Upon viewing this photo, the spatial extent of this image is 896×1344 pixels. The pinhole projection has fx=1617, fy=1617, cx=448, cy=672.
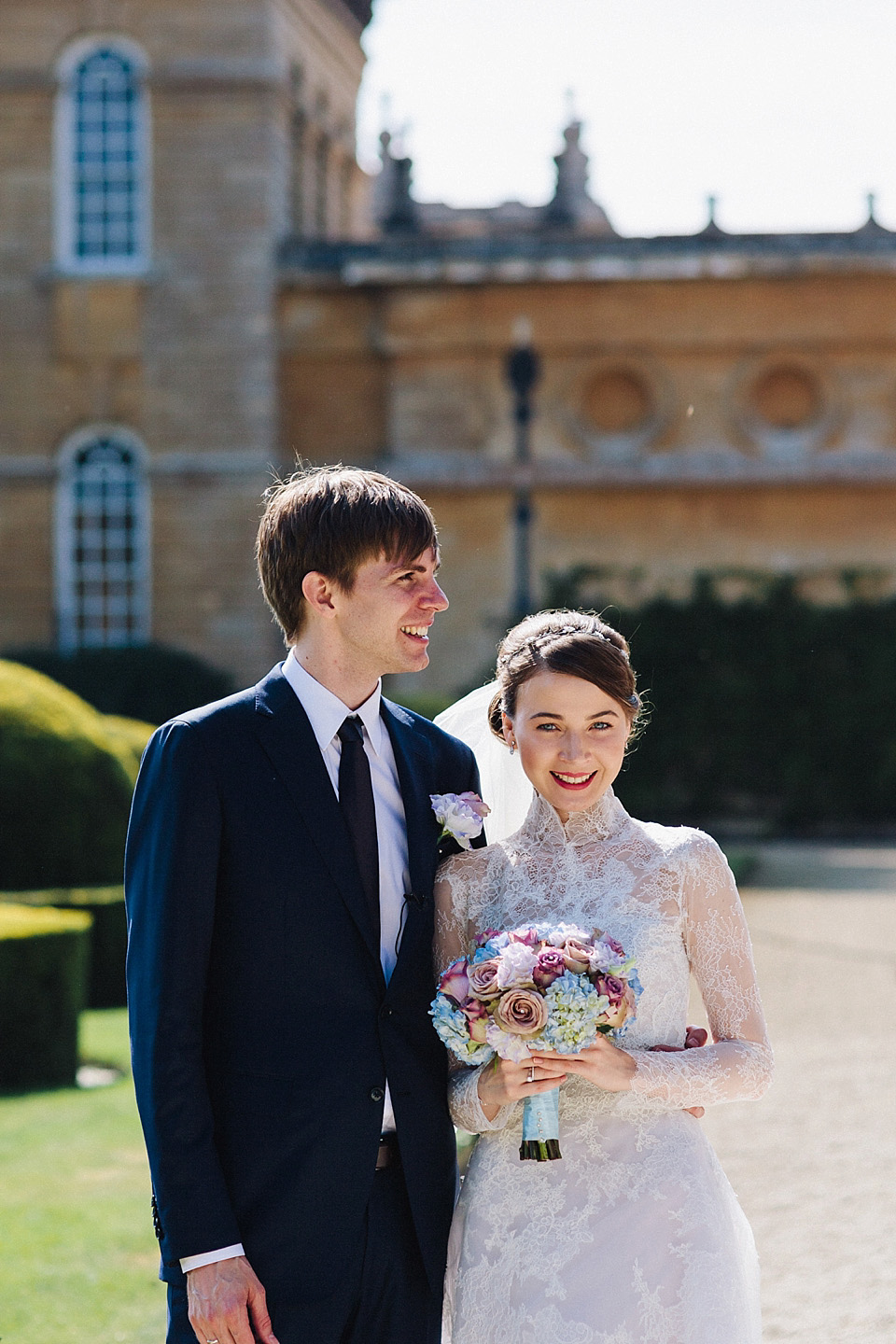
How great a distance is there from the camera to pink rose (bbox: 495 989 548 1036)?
2.72 meters

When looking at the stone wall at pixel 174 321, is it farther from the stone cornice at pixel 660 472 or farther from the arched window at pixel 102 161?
the stone cornice at pixel 660 472

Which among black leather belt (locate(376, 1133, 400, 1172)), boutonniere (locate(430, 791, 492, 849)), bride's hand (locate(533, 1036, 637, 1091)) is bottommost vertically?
black leather belt (locate(376, 1133, 400, 1172))

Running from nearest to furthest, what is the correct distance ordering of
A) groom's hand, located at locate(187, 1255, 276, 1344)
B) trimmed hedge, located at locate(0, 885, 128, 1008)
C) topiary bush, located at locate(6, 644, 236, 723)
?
1. groom's hand, located at locate(187, 1255, 276, 1344)
2. trimmed hedge, located at locate(0, 885, 128, 1008)
3. topiary bush, located at locate(6, 644, 236, 723)

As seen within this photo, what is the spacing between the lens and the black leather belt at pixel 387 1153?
2867 millimetres

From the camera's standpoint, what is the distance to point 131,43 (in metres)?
22.2

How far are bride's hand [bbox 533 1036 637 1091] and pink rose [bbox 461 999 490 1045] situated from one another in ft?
0.35

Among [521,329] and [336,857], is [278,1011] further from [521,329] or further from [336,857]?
[521,329]

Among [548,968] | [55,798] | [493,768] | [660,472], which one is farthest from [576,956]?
[660,472]

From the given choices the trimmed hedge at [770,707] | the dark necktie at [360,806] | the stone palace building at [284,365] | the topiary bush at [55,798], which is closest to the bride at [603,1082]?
the dark necktie at [360,806]

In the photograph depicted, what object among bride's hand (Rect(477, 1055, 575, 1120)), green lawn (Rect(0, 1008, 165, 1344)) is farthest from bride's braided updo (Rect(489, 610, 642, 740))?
green lawn (Rect(0, 1008, 165, 1344))

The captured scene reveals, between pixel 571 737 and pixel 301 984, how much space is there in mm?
724

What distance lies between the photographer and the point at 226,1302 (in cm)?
260

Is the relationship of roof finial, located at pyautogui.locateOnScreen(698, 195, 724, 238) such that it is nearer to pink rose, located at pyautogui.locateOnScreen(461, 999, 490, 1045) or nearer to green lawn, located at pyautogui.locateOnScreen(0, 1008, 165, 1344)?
green lawn, located at pyautogui.locateOnScreen(0, 1008, 165, 1344)

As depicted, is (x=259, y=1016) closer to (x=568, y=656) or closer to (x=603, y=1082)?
(x=603, y=1082)
